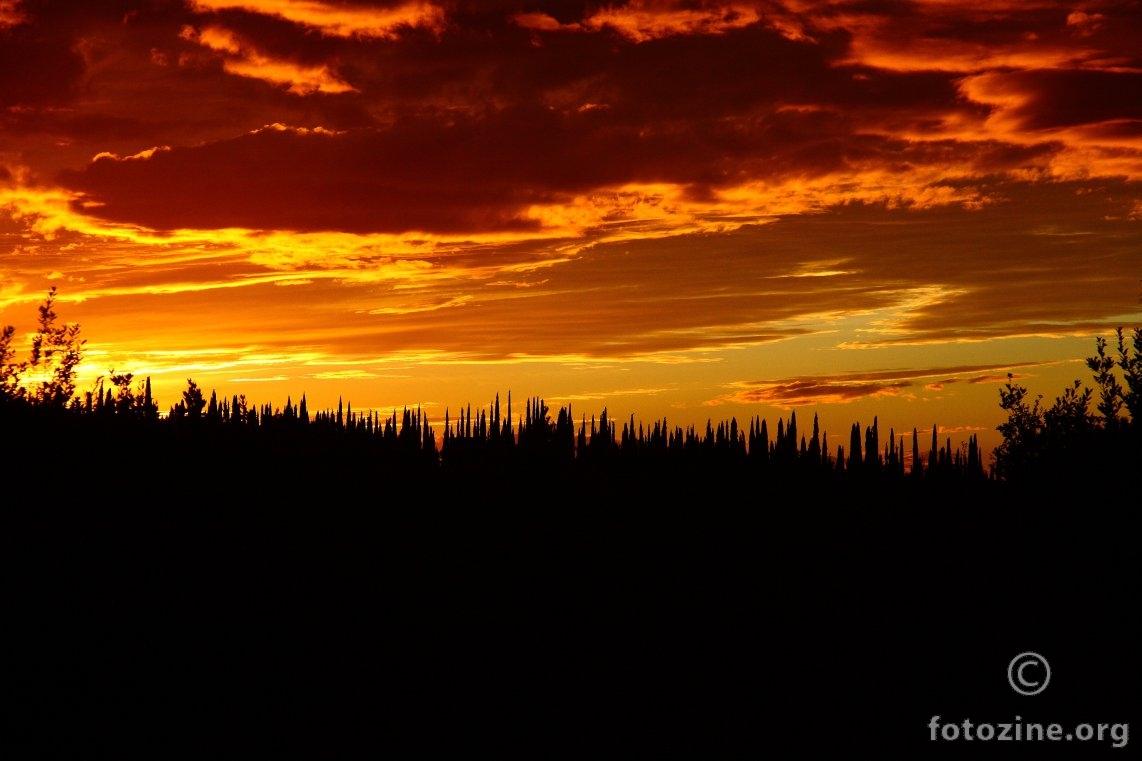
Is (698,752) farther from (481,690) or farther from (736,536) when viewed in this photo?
(736,536)

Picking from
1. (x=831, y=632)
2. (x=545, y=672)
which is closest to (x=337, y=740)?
(x=545, y=672)

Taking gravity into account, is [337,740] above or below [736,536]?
below

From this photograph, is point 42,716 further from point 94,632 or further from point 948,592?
point 948,592

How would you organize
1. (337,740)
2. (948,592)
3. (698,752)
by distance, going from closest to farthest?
1. (337,740)
2. (698,752)
3. (948,592)

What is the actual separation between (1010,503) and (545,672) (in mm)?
42764

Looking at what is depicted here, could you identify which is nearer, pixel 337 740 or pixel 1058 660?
pixel 337 740

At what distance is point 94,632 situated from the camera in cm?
Answer: 5616

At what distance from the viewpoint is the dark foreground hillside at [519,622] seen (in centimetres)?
5525

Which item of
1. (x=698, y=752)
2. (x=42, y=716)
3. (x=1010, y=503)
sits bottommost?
(x=698, y=752)

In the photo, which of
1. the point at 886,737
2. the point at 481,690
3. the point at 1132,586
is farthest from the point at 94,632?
the point at 1132,586

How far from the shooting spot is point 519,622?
71125 millimetres

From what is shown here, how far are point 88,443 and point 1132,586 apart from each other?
6496 centimetres

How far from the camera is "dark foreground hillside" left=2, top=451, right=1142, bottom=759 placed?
55.2m

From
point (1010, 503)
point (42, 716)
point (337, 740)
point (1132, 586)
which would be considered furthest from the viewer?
point (1010, 503)
